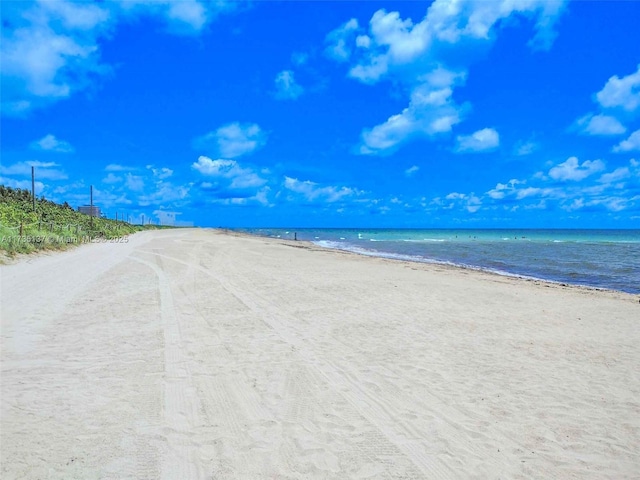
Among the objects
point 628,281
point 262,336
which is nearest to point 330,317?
point 262,336

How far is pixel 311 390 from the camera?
213 inches

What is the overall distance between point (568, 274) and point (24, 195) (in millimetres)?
54553

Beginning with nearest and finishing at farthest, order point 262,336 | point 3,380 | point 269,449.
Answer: point 269,449
point 3,380
point 262,336

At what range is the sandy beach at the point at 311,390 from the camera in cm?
383

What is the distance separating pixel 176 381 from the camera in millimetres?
5504

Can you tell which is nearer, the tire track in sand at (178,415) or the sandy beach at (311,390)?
the tire track in sand at (178,415)

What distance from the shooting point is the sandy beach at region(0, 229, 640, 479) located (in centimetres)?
383

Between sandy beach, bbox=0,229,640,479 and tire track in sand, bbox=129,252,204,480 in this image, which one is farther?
sandy beach, bbox=0,229,640,479

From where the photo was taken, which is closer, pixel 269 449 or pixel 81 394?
pixel 269 449

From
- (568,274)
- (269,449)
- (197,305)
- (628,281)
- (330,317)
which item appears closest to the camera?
(269,449)

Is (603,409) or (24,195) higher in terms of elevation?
(24,195)

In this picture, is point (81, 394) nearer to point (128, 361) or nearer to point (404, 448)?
point (128, 361)

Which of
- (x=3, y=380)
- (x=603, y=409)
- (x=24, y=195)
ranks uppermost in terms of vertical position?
(x=24, y=195)

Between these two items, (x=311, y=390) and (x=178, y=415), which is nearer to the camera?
(x=178, y=415)
